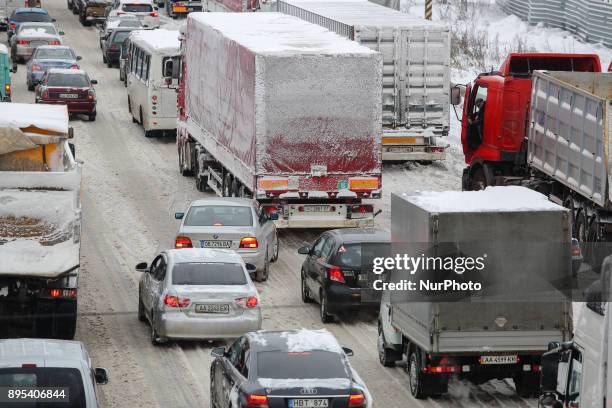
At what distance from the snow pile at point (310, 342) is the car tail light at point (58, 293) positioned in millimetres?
4925

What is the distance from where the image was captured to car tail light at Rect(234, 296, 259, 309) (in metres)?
19.7

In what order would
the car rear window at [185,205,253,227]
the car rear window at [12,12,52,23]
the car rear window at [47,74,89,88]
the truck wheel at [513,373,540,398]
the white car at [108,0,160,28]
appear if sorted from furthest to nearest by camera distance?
the car rear window at [12,12,52,23]
the white car at [108,0,160,28]
the car rear window at [47,74,89,88]
the car rear window at [185,205,253,227]
the truck wheel at [513,373,540,398]

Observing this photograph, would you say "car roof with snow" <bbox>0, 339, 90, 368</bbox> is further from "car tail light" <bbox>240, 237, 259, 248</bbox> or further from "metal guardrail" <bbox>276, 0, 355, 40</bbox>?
"metal guardrail" <bbox>276, 0, 355, 40</bbox>

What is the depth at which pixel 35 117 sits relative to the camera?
69.8ft

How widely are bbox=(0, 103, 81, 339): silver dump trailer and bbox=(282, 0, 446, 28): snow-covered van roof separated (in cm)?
1423

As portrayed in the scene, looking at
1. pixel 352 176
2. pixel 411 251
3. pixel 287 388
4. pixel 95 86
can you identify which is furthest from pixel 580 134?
pixel 95 86

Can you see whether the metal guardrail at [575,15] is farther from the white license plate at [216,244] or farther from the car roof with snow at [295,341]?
the car roof with snow at [295,341]

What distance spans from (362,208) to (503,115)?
3.89 m

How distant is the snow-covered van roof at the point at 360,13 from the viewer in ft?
109

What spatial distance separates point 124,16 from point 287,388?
44642mm

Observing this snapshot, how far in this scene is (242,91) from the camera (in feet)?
90.4

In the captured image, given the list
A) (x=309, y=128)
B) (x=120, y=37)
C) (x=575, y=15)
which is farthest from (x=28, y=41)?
(x=309, y=128)

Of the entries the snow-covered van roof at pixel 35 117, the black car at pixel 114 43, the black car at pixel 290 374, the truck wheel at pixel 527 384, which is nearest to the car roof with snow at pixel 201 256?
the snow-covered van roof at pixel 35 117

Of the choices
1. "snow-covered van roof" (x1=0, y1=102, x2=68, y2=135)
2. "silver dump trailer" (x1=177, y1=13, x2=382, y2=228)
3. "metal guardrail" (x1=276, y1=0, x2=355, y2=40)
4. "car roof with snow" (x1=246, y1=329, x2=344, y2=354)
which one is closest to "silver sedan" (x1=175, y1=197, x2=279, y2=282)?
"silver dump trailer" (x1=177, y1=13, x2=382, y2=228)
